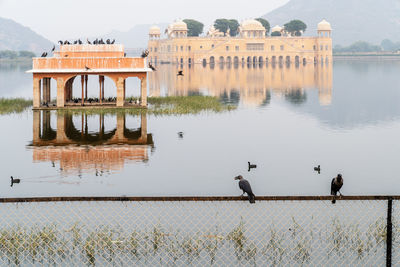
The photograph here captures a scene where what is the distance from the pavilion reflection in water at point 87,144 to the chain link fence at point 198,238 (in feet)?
30.1

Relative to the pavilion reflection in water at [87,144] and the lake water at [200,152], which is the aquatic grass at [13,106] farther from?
the pavilion reflection in water at [87,144]

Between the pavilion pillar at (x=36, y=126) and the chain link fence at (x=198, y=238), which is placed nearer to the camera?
the chain link fence at (x=198, y=238)

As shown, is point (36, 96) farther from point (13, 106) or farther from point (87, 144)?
point (87, 144)

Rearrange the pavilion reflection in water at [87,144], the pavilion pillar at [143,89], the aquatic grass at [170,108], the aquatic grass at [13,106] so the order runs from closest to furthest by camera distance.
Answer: the pavilion reflection in water at [87,144]
the aquatic grass at [170,108]
the pavilion pillar at [143,89]
the aquatic grass at [13,106]

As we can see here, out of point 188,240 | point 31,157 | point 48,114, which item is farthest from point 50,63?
point 188,240

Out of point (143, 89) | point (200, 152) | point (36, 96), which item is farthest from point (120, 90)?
point (200, 152)

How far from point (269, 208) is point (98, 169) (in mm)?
10264

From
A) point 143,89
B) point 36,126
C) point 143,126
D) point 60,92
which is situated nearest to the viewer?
point 143,126

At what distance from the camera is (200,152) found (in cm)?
3497

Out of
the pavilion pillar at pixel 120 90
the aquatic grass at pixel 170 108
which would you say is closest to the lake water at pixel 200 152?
the aquatic grass at pixel 170 108

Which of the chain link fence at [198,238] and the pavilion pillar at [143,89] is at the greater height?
the pavilion pillar at [143,89]

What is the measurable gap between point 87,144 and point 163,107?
811 inches

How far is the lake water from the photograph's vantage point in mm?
26688

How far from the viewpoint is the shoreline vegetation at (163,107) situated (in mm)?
53816
